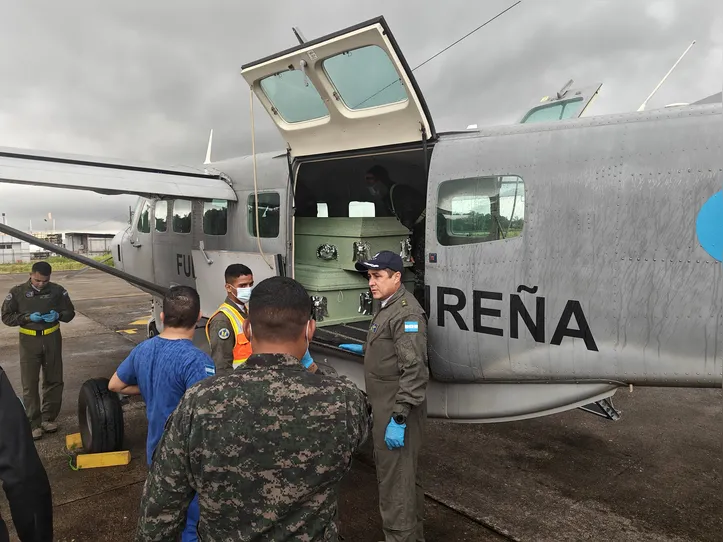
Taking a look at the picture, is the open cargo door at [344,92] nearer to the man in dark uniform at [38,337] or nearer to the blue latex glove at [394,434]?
the blue latex glove at [394,434]

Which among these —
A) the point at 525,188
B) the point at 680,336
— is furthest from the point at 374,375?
the point at 680,336

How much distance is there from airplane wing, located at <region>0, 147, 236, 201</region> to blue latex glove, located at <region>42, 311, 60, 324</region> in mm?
1517

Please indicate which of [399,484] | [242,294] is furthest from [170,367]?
[399,484]

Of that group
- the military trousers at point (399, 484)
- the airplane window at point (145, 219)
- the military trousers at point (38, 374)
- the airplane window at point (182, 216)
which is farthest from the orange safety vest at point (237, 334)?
the airplane window at point (145, 219)

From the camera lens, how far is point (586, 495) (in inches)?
177

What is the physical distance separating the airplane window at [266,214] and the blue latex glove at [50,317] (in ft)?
7.84

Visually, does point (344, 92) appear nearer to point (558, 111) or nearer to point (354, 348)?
point (354, 348)

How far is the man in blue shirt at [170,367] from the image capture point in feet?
9.05

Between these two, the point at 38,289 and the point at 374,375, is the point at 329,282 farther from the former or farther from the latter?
the point at 38,289

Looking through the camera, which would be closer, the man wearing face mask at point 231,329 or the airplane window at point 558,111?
the man wearing face mask at point 231,329

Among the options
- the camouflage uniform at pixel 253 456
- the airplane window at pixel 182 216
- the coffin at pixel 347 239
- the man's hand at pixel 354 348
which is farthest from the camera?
the airplane window at pixel 182 216

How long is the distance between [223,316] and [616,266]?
285 centimetres

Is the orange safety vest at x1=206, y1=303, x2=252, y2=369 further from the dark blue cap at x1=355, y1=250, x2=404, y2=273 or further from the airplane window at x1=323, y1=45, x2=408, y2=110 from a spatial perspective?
the airplane window at x1=323, y1=45, x2=408, y2=110

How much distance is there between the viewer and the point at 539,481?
475 cm
